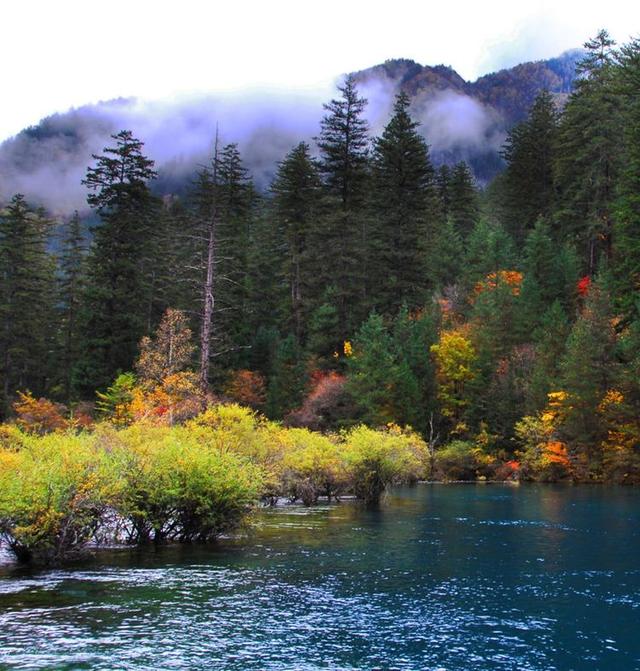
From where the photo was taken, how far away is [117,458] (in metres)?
20.3

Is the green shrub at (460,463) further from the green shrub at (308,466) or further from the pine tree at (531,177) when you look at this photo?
the pine tree at (531,177)

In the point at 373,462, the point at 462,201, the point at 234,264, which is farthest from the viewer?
the point at 462,201

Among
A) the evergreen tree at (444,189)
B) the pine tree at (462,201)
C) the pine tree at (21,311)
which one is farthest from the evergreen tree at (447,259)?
the pine tree at (21,311)

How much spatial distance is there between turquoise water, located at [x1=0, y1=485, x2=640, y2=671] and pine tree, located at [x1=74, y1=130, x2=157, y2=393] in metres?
41.7

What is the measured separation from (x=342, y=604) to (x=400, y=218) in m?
61.0

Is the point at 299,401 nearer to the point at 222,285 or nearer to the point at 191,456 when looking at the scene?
the point at 222,285

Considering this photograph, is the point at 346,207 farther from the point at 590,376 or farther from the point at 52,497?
the point at 52,497

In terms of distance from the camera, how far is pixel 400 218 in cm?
7250

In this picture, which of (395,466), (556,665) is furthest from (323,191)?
(556,665)

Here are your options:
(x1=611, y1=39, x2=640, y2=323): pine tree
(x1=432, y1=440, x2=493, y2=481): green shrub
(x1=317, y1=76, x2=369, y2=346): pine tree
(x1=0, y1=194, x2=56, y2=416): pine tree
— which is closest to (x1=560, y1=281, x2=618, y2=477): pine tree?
(x1=611, y1=39, x2=640, y2=323): pine tree

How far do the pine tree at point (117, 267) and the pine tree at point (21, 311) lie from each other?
589 centimetres

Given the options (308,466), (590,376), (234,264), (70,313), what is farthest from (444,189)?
(308,466)

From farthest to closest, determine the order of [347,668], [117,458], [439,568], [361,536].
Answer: [361,536], [117,458], [439,568], [347,668]

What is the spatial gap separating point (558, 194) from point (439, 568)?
2675 inches
